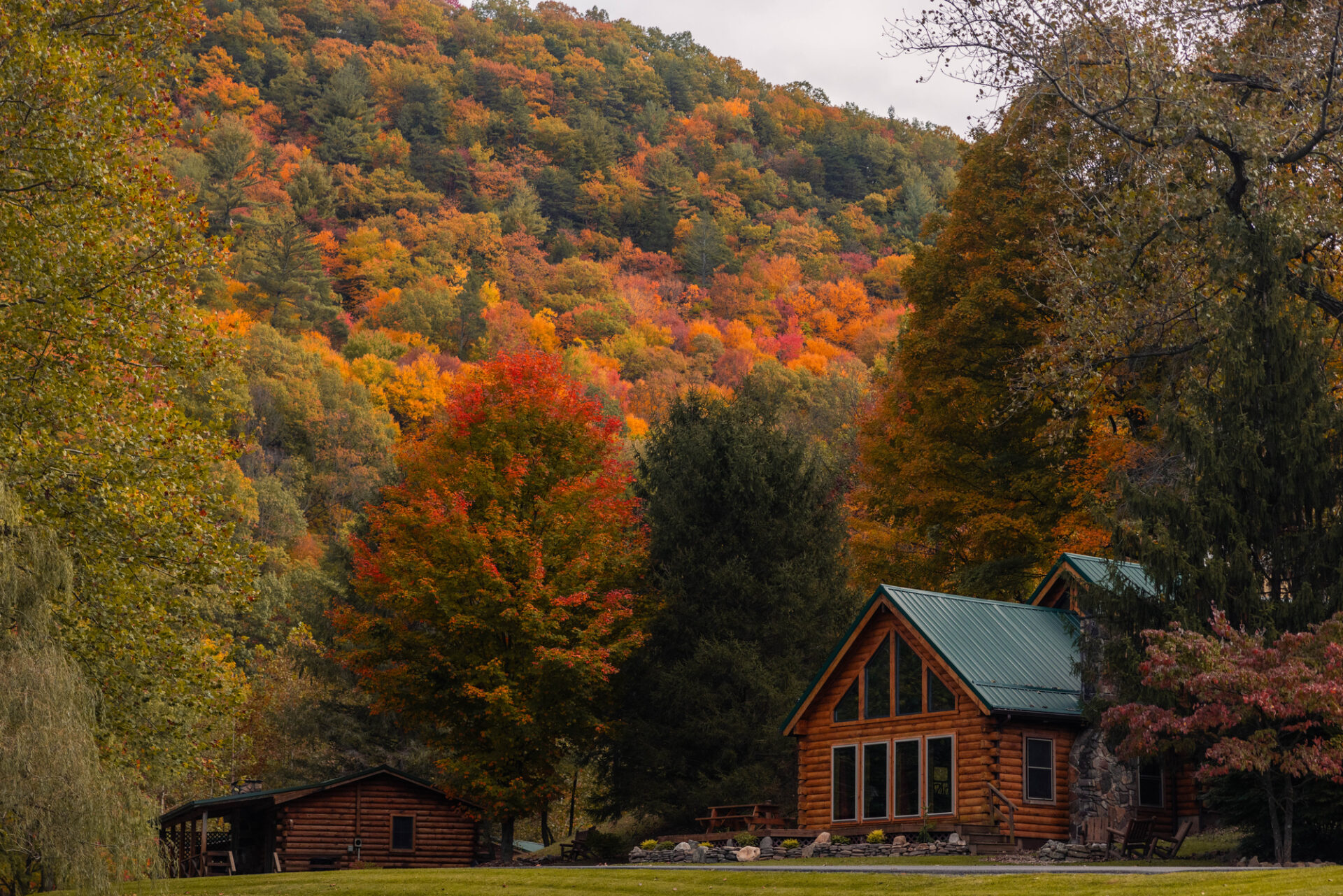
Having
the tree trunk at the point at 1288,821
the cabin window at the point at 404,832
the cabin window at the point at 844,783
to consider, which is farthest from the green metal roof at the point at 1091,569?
the cabin window at the point at 404,832

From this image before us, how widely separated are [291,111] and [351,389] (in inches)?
2250

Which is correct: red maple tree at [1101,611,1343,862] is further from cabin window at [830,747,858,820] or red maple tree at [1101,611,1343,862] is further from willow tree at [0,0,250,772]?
willow tree at [0,0,250,772]

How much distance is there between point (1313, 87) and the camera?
20.8m

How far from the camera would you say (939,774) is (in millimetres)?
25875

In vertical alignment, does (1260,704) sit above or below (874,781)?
above

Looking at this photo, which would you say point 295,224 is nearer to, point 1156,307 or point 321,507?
point 321,507

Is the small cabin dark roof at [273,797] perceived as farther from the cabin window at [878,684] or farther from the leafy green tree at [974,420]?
the leafy green tree at [974,420]

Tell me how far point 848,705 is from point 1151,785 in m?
6.03

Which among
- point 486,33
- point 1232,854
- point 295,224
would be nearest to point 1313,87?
point 1232,854

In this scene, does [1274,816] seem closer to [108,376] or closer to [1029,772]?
[1029,772]

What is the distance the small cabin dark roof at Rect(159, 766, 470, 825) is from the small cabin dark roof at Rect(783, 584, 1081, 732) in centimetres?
1098

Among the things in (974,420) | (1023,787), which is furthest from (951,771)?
(974,420)

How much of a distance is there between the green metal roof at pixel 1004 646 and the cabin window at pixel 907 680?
2.65 ft

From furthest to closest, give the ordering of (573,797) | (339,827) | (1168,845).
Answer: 1. (573,797)
2. (339,827)
3. (1168,845)
